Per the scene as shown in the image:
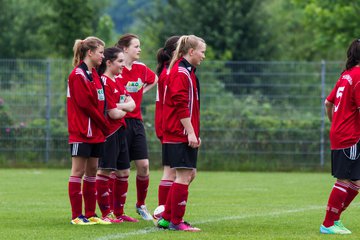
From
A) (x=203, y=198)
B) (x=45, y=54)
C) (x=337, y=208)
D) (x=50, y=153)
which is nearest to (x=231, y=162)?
(x=50, y=153)

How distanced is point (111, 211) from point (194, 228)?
6.21 ft

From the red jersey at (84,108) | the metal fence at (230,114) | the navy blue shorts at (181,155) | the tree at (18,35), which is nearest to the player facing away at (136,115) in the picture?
the red jersey at (84,108)

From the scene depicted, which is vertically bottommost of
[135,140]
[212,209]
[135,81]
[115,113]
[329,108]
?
[212,209]

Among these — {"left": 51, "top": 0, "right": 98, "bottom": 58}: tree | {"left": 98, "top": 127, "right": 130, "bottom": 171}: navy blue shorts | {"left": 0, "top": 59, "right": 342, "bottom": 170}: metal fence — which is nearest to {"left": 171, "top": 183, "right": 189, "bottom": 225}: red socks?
{"left": 98, "top": 127, "right": 130, "bottom": 171}: navy blue shorts

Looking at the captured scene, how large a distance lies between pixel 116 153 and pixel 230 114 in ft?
40.0

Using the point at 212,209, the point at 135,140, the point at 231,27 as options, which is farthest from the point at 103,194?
the point at 231,27

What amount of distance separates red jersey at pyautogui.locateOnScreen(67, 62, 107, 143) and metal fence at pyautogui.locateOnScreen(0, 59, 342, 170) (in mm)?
12311

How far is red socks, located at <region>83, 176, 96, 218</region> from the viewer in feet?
34.4

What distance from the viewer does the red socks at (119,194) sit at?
11.2 m

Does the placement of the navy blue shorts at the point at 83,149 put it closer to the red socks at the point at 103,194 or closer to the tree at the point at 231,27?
the red socks at the point at 103,194

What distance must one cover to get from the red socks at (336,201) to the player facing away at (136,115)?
2.45 metres

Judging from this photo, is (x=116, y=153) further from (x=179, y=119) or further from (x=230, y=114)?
(x=230, y=114)

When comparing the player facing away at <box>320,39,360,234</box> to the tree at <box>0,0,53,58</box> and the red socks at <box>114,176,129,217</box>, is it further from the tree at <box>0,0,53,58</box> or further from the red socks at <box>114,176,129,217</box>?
the tree at <box>0,0,53,58</box>

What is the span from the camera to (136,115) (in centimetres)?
1148
